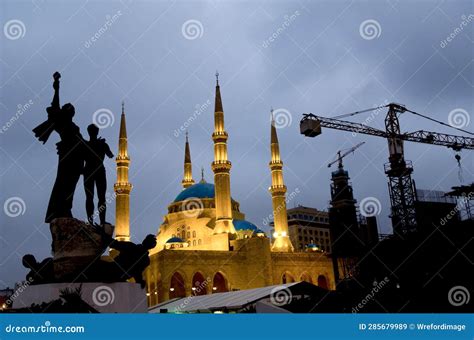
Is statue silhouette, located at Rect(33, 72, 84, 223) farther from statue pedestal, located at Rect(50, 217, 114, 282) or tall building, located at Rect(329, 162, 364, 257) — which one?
tall building, located at Rect(329, 162, 364, 257)

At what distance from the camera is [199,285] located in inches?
1773

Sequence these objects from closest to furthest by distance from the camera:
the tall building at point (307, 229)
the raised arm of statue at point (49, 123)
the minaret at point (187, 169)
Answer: the raised arm of statue at point (49, 123) → the minaret at point (187, 169) → the tall building at point (307, 229)

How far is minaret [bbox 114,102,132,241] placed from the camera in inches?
1916

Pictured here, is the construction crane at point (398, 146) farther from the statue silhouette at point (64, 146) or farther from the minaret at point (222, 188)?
the statue silhouette at point (64, 146)

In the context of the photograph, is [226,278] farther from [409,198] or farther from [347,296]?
[347,296]

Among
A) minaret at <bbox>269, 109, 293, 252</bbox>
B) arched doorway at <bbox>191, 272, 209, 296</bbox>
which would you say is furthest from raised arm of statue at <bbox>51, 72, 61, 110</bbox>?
minaret at <bbox>269, 109, 293, 252</bbox>

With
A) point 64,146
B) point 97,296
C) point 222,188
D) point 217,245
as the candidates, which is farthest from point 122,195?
point 97,296

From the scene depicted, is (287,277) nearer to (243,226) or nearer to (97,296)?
(243,226)

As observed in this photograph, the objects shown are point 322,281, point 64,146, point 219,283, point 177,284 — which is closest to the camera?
point 64,146

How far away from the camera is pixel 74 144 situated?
541 inches

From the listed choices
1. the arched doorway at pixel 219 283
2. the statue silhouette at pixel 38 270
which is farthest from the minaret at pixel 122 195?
the statue silhouette at pixel 38 270

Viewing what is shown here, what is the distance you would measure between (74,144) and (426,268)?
2457cm

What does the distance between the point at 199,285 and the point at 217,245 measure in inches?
175

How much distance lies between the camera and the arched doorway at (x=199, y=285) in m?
44.0
